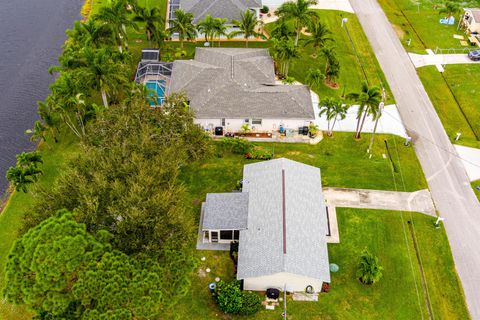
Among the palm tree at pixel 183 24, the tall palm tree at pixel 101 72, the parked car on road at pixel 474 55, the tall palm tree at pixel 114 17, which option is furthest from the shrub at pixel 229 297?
the parked car on road at pixel 474 55

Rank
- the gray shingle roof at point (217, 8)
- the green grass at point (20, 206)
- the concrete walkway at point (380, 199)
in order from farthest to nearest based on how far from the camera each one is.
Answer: the gray shingle roof at point (217, 8), the concrete walkway at point (380, 199), the green grass at point (20, 206)

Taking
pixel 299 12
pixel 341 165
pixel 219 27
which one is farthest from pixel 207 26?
pixel 341 165

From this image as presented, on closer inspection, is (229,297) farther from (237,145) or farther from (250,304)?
(237,145)

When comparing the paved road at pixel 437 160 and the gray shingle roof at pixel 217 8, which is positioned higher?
the gray shingle roof at pixel 217 8

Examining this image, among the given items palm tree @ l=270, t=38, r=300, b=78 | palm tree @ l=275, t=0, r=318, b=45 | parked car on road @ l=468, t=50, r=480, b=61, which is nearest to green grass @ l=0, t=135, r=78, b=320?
palm tree @ l=270, t=38, r=300, b=78

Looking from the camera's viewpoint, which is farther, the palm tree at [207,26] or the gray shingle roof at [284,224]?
the palm tree at [207,26]

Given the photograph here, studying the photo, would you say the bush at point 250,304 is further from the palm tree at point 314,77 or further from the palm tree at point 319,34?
the palm tree at point 319,34

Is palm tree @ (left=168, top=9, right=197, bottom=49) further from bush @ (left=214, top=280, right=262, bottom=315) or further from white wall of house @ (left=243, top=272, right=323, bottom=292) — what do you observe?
bush @ (left=214, top=280, right=262, bottom=315)
